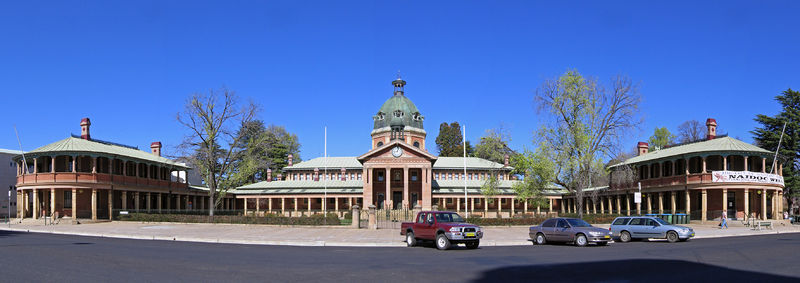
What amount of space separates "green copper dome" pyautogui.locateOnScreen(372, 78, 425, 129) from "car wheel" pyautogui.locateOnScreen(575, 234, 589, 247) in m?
58.7

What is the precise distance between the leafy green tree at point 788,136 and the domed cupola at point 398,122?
137 feet

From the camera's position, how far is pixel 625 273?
1541 cm

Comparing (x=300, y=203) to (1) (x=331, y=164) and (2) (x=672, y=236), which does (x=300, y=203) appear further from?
(2) (x=672, y=236)

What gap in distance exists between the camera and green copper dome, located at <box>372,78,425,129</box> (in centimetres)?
8569

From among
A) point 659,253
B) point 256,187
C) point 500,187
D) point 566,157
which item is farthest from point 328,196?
point 659,253

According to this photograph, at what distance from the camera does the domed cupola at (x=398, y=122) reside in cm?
8488

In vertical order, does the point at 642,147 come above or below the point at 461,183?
above

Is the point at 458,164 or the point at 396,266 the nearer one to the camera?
the point at 396,266

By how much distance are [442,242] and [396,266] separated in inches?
291

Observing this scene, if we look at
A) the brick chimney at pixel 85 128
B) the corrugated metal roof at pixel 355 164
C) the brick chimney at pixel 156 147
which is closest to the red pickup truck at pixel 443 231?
the brick chimney at pixel 85 128

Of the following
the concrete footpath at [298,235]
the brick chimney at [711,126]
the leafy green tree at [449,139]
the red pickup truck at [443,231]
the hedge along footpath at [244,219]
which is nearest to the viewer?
the red pickup truck at [443,231]

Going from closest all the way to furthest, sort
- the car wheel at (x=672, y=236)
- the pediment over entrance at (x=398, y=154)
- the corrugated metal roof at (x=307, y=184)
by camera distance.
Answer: the car wheel at (x=672, y=236) → the pediment over entrance at (x=398, y=154) → the corrugated metal roof at (x=307, y=184)

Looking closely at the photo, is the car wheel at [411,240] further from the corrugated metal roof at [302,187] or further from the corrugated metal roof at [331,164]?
the corrugated metal roof at [331,164]

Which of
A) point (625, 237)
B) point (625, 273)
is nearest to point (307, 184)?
point (625, 237)
